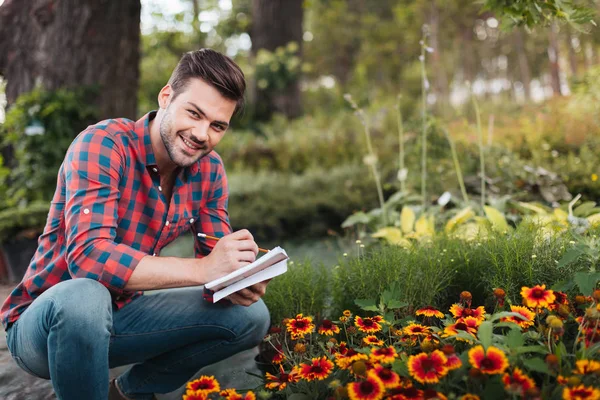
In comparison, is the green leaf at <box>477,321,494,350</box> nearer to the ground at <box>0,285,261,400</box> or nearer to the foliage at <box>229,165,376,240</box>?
the ground at <box>0,285,261,400</box>

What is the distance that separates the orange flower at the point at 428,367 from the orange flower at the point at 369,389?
0.31 ft

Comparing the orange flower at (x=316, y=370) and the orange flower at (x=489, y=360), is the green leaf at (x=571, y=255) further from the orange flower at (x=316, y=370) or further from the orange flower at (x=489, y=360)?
the orange flower at (x=316, y=370)

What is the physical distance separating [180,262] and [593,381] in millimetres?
1294

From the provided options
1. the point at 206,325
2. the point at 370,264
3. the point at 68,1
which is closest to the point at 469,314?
the point at 370,264

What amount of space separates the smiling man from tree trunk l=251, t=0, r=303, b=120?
775 cm

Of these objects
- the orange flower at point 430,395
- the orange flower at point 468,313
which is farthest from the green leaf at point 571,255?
the orange flower at point 430,395

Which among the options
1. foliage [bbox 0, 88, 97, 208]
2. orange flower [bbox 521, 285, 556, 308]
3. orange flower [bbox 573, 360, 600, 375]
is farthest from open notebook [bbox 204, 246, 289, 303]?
foliage [bbox 0, 88, 97, 208]

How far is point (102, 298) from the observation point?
1.83m

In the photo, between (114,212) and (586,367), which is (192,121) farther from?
(586,367)

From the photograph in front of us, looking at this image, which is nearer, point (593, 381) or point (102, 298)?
point (593, 381)

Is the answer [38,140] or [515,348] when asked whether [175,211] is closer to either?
[515,348]

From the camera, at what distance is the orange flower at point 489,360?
1.33 meters

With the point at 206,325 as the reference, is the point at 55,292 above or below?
above

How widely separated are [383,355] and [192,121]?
116cm
